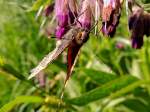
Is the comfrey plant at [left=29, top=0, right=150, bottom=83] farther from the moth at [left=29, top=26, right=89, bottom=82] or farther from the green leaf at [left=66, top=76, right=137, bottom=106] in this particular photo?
the green leaf at [left=66, top=76, right=137, bottom=106]

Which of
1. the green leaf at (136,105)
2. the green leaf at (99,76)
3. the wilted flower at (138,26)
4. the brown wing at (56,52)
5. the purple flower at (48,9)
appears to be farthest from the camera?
the green leaf at (136,105)

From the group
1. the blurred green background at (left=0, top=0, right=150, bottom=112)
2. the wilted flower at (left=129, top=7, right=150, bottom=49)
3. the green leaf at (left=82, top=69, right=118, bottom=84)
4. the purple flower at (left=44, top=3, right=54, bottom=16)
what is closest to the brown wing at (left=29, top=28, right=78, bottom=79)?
the blurred green background at (left=0, top=0, right=150, bottom=112)

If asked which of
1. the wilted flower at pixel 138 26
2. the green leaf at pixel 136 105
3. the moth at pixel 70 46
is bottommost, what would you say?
the green leaf at pixel 136 105

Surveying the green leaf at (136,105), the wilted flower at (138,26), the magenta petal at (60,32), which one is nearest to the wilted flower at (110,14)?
the magenta petal at (60,32)

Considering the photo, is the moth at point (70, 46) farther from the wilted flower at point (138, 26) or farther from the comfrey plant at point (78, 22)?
the wilted flower at point (138, 26)

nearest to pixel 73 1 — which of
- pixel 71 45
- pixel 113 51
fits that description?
pixel 71 45

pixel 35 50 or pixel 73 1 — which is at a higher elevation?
pixel 73 1

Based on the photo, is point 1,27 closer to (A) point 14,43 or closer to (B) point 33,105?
(A) point 14,43

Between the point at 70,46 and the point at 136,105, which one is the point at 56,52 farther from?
the point at 136,105
